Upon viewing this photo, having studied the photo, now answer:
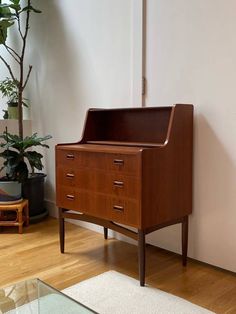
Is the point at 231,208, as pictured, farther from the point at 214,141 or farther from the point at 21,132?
the point at 21,132

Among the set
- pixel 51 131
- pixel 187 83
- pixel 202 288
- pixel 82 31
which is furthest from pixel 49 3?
pixel 202 288

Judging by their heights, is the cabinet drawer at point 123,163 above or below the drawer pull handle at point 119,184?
above

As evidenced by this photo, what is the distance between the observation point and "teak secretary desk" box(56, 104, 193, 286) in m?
1.93

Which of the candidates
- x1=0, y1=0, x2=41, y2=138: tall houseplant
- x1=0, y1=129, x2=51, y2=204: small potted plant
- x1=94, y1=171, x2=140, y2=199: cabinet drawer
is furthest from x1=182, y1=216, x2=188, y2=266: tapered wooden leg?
x1=0, y1=0, x2=41, y2=138: tall houseplant

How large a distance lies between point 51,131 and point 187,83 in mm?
1589

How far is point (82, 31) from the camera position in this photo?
2918mm

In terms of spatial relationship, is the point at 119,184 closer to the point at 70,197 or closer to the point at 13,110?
the point at 70,197

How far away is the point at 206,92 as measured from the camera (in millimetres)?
2119

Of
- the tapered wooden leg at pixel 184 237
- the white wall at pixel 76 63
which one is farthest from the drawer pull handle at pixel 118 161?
the white wall at pixel 76 63

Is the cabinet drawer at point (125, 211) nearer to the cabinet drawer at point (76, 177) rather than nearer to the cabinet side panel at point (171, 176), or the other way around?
the cabinet side panel at point (171, 176)

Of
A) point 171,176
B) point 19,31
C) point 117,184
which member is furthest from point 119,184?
point 19,31

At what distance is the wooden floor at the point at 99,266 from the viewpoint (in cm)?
189

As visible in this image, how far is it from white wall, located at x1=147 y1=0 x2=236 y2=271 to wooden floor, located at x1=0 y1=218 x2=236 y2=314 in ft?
0.51

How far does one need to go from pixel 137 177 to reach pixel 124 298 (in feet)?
2.14
